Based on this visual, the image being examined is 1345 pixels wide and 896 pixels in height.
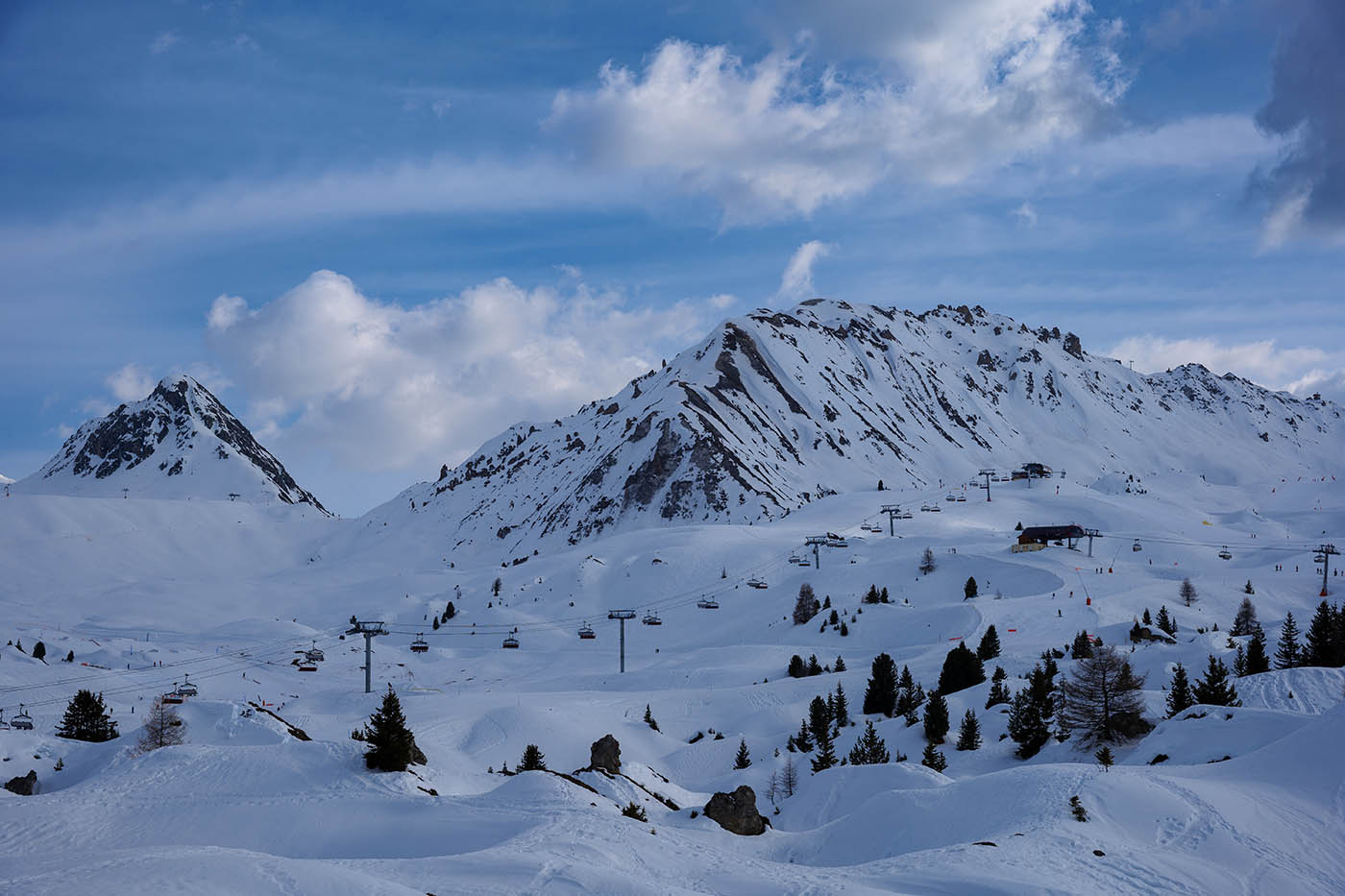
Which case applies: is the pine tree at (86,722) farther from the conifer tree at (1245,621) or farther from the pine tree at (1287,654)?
the conifer tree at (1245,621)

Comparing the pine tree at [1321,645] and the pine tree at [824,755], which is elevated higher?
the pine tree at [1321,645]

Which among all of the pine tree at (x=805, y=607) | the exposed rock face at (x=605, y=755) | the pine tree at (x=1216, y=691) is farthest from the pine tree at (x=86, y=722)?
the pine tree at (x=805, y=607)

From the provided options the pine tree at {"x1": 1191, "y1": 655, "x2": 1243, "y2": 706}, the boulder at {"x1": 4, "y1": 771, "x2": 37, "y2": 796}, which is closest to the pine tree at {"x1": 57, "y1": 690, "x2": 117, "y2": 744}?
the boulder at {"x1": 4, "y1": 771, "x2": 37, "y2": 796}

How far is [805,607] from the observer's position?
8656cm

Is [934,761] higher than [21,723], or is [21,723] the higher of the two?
[21,723]

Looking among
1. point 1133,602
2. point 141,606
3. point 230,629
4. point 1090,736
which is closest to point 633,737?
point 1090,736

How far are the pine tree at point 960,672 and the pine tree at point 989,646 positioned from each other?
18.9 feet

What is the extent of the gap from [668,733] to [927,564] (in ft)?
163

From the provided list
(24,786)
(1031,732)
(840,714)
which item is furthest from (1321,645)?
(24,786)

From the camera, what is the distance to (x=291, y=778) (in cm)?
3120

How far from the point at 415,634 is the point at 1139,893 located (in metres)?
86.8

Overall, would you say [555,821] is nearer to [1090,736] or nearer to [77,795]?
[77,795]

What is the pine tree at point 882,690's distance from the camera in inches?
2190

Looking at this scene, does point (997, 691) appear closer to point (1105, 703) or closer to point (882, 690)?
point (882, 690)
